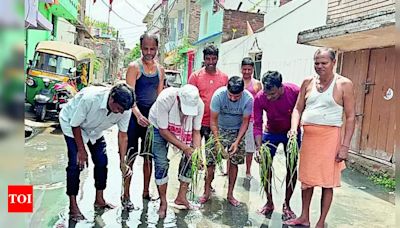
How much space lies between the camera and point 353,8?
8453 mm

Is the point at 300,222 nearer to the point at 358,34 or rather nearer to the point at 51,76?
the point at 358,34

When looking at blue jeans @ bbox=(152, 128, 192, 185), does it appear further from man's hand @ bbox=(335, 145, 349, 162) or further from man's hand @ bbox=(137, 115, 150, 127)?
man's hand @ bbox=(335, 145, 349, 162)

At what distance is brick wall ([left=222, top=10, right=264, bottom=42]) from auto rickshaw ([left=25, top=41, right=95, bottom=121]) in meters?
7.16

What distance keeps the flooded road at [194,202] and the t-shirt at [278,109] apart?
1002 mm

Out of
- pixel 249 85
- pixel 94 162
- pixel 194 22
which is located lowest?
pixel 94 162

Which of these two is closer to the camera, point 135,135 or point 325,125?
point 325,125

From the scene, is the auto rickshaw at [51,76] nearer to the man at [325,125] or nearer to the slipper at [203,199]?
the slipper at [203,199]

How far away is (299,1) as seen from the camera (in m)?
11.3

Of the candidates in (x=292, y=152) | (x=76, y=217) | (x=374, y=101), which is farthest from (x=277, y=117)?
(x=374, y=101)

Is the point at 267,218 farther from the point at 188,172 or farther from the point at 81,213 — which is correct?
the point at 81,213

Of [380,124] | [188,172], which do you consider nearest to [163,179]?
[188,172]

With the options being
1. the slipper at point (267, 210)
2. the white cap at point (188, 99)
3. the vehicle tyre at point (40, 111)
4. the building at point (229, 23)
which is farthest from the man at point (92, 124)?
the building at point (229, 23)

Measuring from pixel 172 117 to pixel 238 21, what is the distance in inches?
600

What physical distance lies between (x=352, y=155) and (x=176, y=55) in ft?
73.0
